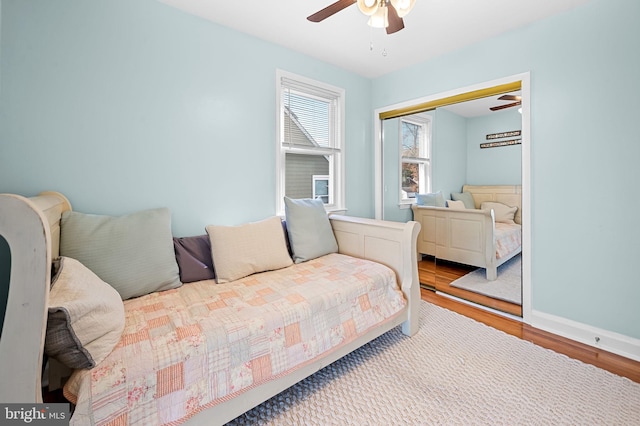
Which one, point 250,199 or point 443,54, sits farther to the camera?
point 443,54

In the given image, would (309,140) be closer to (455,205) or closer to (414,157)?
(414,157)

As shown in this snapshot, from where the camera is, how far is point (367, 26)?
2.29 meters

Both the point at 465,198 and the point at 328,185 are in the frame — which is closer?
the point at 465,198

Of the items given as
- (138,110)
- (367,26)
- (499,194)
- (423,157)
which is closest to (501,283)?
(499,194)

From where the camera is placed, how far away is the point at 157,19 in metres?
1.96

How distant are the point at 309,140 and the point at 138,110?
1.49m

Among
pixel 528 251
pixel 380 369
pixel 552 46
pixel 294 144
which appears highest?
pixel 552 46

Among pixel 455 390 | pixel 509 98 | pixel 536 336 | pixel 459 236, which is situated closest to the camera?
pixel 455 390

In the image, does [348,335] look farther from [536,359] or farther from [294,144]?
[294,144]

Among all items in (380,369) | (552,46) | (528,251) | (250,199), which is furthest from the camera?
(250,199)

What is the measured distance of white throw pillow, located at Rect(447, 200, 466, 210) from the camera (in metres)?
2.84

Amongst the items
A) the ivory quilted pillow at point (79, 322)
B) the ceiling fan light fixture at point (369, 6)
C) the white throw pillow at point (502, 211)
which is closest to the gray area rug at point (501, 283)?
the white throw pillow at point (502, 211)

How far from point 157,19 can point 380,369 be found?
108 inches

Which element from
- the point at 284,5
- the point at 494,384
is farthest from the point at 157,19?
the point at 494,384
